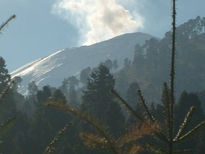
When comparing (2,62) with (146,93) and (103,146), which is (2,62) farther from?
(146,93)

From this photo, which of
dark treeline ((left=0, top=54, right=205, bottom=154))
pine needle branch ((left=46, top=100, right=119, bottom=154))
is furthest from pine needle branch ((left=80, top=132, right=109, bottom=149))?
dark treeline ((left=0, top=54, right=205, bottom=154))

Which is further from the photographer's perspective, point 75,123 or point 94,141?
point 75,123

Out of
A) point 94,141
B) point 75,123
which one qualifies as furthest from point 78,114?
point 75,123

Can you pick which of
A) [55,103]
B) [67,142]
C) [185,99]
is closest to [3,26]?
[55,103]

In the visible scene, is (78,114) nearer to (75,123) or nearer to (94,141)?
(94,141)

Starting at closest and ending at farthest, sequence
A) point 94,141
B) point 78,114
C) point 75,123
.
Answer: point 78,114 → point 94,141 → point 75,123

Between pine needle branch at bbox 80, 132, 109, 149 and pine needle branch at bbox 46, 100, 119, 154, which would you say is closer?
pine needle branch at bbox 46, 100, 119, 154

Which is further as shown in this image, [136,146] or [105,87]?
[105,87]

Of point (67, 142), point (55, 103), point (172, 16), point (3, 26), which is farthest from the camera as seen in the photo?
point (67, 142)

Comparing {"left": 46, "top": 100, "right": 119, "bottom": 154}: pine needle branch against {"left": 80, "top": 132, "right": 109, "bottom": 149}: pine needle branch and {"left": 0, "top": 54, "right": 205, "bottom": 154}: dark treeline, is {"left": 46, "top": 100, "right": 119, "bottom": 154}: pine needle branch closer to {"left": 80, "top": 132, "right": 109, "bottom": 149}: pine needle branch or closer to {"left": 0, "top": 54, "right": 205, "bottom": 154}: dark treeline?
{"left": 80, "top": 132, "right": 109, "bottom": 149}: pine needle branch

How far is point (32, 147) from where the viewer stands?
55625mm

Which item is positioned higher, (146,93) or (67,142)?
(146,93)

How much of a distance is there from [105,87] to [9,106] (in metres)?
13.3

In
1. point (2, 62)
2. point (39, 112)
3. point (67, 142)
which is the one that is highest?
point (2, 62)
